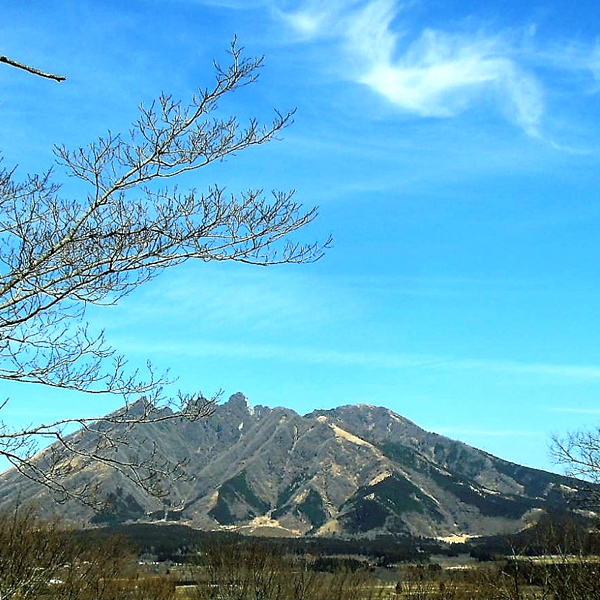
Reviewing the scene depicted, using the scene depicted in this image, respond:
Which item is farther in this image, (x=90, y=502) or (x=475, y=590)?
(x=475, y=590)

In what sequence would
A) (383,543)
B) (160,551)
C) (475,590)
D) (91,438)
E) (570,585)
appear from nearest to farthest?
(91,438) → (570,585) → (475,590) → (160,551) → (383,543)

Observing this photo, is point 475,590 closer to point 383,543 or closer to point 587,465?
point 587,465

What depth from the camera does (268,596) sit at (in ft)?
120

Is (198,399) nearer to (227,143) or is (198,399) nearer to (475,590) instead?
(227,143)

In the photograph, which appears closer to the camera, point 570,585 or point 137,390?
point 137,390

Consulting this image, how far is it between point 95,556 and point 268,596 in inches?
356

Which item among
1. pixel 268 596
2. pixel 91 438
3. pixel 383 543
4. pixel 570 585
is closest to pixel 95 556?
pixel 268 596

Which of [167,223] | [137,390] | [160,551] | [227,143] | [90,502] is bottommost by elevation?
[160,551]

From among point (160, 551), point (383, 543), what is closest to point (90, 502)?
point (160, 551)

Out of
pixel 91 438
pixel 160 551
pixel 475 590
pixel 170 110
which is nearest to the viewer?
pixel 170 110

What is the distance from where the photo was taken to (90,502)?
7629mm

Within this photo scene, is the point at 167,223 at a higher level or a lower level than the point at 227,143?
lower

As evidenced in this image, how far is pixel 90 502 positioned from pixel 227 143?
4064 mm

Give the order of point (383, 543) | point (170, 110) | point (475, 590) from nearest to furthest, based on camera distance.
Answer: point (170, 110) < point (475, 590) < point (383, 543)
